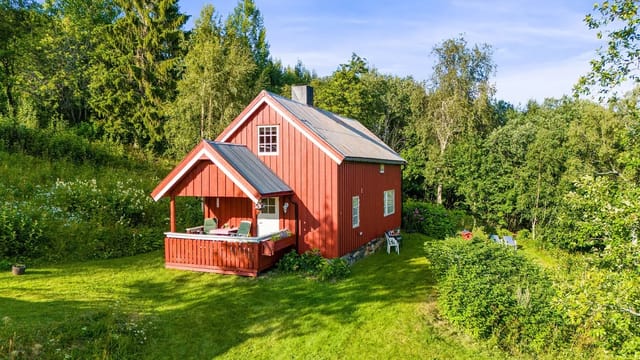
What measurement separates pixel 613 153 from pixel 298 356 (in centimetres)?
1903

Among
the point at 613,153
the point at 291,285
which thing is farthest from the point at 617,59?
the point at 613,153

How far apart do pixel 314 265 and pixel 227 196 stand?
140 inches

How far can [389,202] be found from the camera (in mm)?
19250

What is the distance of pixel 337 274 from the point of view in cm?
1245

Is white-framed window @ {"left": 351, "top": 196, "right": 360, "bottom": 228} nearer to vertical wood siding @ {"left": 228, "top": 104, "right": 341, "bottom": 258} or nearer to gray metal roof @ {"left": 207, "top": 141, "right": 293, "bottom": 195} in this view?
vertical wood siding @ {"left": 228, "top": 104, "right": 341, "bottom": 258}

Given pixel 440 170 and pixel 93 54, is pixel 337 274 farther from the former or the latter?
pixel 93 54

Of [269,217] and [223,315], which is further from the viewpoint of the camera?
[269,217]

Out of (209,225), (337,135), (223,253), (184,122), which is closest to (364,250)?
(337,135)

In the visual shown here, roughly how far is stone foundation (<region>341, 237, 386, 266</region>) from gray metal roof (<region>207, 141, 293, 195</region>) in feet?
10.8

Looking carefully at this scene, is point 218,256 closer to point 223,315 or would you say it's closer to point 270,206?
point 270,206

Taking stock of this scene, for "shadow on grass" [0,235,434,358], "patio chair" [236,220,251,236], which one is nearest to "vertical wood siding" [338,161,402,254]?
"shadow on grass" [0,235,434,358]

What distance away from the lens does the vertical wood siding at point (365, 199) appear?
1395 cm

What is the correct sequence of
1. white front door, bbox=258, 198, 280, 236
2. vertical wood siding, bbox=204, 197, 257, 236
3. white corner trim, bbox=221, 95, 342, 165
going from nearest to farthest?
white corner trim, bbox=221, 95, 342, 165 → white front door, bbox=258, 198, 280, 236 → vertical wood siding, bbox=204, 197, 257, 236

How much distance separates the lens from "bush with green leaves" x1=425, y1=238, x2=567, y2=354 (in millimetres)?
8445
